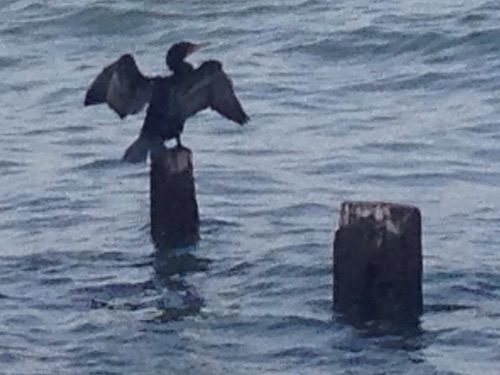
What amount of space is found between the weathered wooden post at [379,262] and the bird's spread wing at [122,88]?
1.37 m

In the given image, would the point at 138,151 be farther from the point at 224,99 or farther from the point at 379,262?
the point at 379,262

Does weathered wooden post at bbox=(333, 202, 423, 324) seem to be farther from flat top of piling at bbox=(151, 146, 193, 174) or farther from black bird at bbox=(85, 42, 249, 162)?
black bird at bbox=(85, 42, 249, 162)

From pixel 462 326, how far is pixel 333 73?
22.8 feet

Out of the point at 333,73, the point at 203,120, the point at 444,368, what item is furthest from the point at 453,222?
the point at 333,73

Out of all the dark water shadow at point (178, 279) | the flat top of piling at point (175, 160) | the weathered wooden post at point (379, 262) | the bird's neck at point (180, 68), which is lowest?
the dark water shadow at point (178, 279)

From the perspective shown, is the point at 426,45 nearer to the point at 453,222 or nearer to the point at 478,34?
the point at 478,34

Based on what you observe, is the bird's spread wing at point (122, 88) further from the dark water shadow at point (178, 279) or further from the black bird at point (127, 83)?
the dark water shadow at point (178, 279)

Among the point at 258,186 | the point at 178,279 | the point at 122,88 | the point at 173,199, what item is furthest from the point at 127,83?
the point at 258,186

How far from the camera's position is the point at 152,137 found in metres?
10.6

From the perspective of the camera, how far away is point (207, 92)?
10.4 m

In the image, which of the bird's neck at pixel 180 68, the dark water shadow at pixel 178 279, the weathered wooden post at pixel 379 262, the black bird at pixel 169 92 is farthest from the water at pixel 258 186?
the bird's neck at pixel 180 68

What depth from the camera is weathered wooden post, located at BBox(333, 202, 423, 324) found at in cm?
934

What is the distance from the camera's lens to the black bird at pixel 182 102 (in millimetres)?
10352

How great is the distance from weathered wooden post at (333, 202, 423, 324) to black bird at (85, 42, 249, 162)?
3.90 feet
